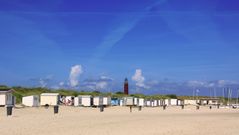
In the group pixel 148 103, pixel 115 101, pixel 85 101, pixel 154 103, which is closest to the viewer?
pixel 85 101

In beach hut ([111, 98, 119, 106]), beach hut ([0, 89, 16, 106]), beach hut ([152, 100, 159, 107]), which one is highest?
beach hut ([0, 89, 16, 106])

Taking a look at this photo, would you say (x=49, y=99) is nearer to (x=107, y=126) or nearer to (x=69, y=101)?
(x=69, y=101)

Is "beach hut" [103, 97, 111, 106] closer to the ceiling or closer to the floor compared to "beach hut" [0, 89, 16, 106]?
closer to the floor

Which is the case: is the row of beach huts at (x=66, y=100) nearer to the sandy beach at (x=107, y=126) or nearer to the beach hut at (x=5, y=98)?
the beach hut at (x=5, y=98)

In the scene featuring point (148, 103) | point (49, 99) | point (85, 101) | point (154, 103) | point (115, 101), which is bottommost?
point (154, 103)

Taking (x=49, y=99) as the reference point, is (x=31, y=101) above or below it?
below

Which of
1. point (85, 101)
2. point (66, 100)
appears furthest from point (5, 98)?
point (85, 101)

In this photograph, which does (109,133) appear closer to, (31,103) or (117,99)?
(31,103)

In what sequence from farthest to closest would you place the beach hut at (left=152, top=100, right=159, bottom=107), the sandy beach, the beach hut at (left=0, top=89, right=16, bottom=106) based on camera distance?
1. the beach hut at (left=152, top=100, right=159, bottom=107)
2. the beach hut at (left=0, top=89, right=16, bottom=106)
3. the sandy beach

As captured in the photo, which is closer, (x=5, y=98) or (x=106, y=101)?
(x=5, y=98)

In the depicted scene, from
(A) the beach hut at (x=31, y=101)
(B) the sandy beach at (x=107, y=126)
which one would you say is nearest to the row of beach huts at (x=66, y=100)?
(A) the beach hut at (x=31, y=101)

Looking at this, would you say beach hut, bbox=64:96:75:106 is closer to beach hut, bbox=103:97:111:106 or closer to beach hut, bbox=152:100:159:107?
beach hut, bbox=103:97:111:106

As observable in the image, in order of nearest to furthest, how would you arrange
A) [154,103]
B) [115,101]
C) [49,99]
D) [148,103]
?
1. [49,99]
2. [115,101]
3. [148,103]
4. [154,103]

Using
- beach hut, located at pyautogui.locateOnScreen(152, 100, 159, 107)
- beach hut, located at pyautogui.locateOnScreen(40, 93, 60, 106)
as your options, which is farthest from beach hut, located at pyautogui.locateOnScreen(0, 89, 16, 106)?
beach hut, located at pyautogui.locateOnScreen(152, 100, 159, 107)
